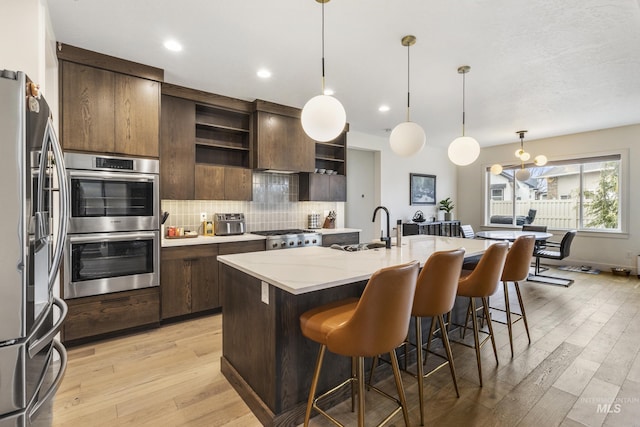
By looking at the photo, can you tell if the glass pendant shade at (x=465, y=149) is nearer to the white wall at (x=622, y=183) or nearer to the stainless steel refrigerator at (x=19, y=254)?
the stainless steel refrigerator at (x=19, y=254)

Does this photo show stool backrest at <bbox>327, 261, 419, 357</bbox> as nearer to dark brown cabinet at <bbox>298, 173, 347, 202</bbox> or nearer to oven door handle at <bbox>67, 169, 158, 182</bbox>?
oven door handle at <bbox>67, 169, 158, 182</bbox>

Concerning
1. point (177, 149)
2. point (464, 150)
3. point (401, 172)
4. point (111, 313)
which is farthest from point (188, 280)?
point (401, 172)

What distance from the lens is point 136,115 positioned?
9.95ft

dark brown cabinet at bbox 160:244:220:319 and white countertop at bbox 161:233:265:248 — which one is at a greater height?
white countertop at bbox 161:233:265:248

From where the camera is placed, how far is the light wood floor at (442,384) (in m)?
1.83

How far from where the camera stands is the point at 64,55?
2.68 metres

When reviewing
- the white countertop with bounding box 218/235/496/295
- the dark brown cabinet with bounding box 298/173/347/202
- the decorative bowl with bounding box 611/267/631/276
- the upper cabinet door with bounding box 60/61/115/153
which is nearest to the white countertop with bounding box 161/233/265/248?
the upper cabinet door with bounding box 60/61/115/153

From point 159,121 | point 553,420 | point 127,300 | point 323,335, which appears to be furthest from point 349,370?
point 159,121

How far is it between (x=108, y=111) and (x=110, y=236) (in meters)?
1.17

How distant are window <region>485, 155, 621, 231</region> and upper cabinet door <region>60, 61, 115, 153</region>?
297 inches

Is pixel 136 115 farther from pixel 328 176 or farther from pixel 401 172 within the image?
pixel 401 172

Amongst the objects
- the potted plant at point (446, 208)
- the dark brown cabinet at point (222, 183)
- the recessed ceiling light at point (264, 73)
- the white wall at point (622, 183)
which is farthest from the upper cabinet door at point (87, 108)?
the white wall at point (622, 183)

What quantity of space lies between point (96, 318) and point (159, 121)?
198 cm

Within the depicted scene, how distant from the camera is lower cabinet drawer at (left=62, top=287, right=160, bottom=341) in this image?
2730 millimetres
